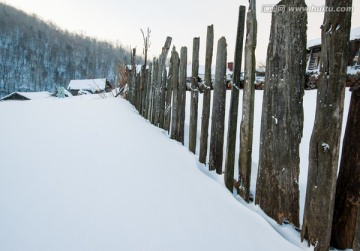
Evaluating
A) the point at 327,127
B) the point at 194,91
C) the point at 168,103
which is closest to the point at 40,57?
the point at 168,103

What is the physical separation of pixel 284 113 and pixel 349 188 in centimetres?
51

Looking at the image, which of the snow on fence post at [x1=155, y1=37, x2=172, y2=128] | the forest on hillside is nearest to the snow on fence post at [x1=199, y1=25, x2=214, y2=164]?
the snow on fence post at [x1=155, y1=37, x2=172, y2=128]

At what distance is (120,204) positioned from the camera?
1.63m

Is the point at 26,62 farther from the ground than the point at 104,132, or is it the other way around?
the point at 26,62

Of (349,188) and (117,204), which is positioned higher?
(349,188)

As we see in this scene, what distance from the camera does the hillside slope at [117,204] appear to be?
51.6 inches

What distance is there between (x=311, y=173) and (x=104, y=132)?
109 inches

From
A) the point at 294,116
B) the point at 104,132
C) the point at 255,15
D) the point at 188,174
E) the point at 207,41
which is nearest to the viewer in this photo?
the point at 294,116

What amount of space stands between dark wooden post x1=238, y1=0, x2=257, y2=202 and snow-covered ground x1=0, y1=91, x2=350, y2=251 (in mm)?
163

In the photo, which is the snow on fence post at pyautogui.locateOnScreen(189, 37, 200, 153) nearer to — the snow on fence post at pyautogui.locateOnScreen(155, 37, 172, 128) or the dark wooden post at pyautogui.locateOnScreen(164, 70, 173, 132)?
the dark wooden post at pyautogui.locateOnScreen(164, 70, 173, 132)

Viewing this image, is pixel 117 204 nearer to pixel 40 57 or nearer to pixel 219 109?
pixel 219 109

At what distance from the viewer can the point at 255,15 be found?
1.87 metres

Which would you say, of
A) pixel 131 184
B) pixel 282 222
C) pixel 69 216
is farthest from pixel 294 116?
pixel 69 216

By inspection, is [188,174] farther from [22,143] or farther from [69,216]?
[22,143]
